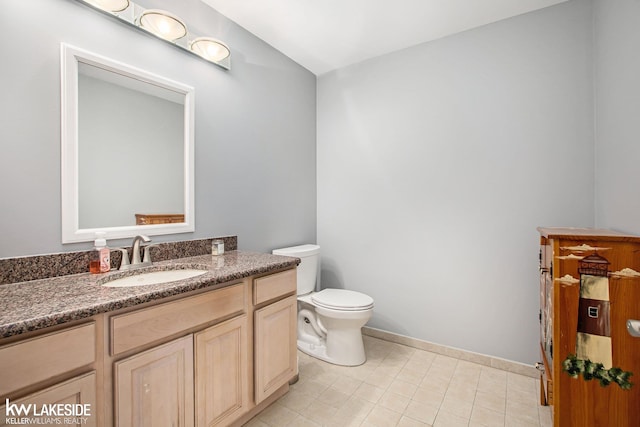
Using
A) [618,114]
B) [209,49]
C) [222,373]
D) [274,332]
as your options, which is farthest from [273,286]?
[618,114]

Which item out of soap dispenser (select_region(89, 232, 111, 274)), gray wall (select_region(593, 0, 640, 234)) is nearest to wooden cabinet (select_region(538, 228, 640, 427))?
gray wall (select_region(593, 0, 640, 234))

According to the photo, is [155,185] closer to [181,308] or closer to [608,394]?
[181,308]

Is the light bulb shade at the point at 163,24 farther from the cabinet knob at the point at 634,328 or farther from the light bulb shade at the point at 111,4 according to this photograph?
the cabinet knob at the point at 634,328

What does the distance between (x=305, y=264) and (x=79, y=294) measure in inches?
63.8

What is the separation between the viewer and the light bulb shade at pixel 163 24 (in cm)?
160

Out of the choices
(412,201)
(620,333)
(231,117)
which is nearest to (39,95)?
(231,117)

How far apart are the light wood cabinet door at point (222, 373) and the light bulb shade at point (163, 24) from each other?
166 centimetres

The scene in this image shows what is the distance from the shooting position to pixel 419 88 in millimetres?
2443

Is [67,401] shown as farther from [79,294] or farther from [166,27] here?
[166,27]

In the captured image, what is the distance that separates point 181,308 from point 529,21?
111 inches

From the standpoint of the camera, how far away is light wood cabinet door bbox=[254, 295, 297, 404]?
1576 mm

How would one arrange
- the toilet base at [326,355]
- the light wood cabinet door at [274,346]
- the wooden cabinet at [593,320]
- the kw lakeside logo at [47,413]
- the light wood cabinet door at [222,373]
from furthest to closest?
the toilet base at [326,355] → the light wood cabinet door at [274,346] → the light wood cabinet door at [222,373] → the wooden cabinet at [593,320] → the kw lakeside logo at [47,413]

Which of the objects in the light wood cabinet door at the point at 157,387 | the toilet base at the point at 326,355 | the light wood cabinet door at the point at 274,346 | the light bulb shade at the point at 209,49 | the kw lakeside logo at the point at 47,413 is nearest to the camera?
the kw lakeside logo at the point at 47,413

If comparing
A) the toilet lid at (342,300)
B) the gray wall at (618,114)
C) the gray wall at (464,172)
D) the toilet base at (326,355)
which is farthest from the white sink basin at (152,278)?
the gray wall at (618,114)
